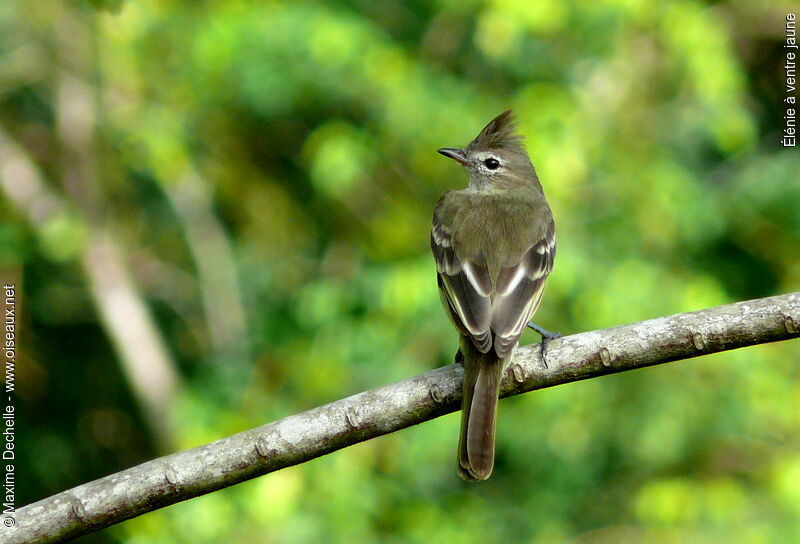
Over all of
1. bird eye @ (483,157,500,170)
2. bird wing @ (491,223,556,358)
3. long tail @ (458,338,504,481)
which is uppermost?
bird eye @ (483,157,500,170)

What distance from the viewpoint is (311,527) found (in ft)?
20.7

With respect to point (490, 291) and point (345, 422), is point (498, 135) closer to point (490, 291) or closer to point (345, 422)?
point (490, 291)

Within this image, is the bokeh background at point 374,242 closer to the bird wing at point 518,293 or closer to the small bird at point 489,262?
the small bird at point 489,262

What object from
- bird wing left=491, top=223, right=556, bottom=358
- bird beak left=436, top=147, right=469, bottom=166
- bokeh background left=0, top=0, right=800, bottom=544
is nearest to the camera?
bird wing left=491, top=223, right=556, bottom=358

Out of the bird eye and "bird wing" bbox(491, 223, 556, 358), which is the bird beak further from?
"bird wing" bbox(491, 223, 556, 358)

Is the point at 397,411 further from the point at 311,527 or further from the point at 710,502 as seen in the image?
the point at 710,502

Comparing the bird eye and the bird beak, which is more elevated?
the bird beak

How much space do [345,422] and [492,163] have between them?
2.70 m

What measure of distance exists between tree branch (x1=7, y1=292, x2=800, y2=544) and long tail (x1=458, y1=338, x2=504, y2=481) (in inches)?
11.1

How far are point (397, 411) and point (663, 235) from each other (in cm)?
443

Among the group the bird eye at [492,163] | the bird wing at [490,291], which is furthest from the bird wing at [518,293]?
the bird eye at [492,163]

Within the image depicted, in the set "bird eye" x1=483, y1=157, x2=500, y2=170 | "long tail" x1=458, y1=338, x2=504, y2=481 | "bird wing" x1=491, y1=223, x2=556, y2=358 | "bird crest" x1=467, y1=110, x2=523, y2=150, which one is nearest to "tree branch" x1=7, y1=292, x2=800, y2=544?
"long tail" x1=458, y1=338, x2=504, y2=481

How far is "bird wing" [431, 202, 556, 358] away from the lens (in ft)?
13.4

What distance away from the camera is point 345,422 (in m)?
3.32
